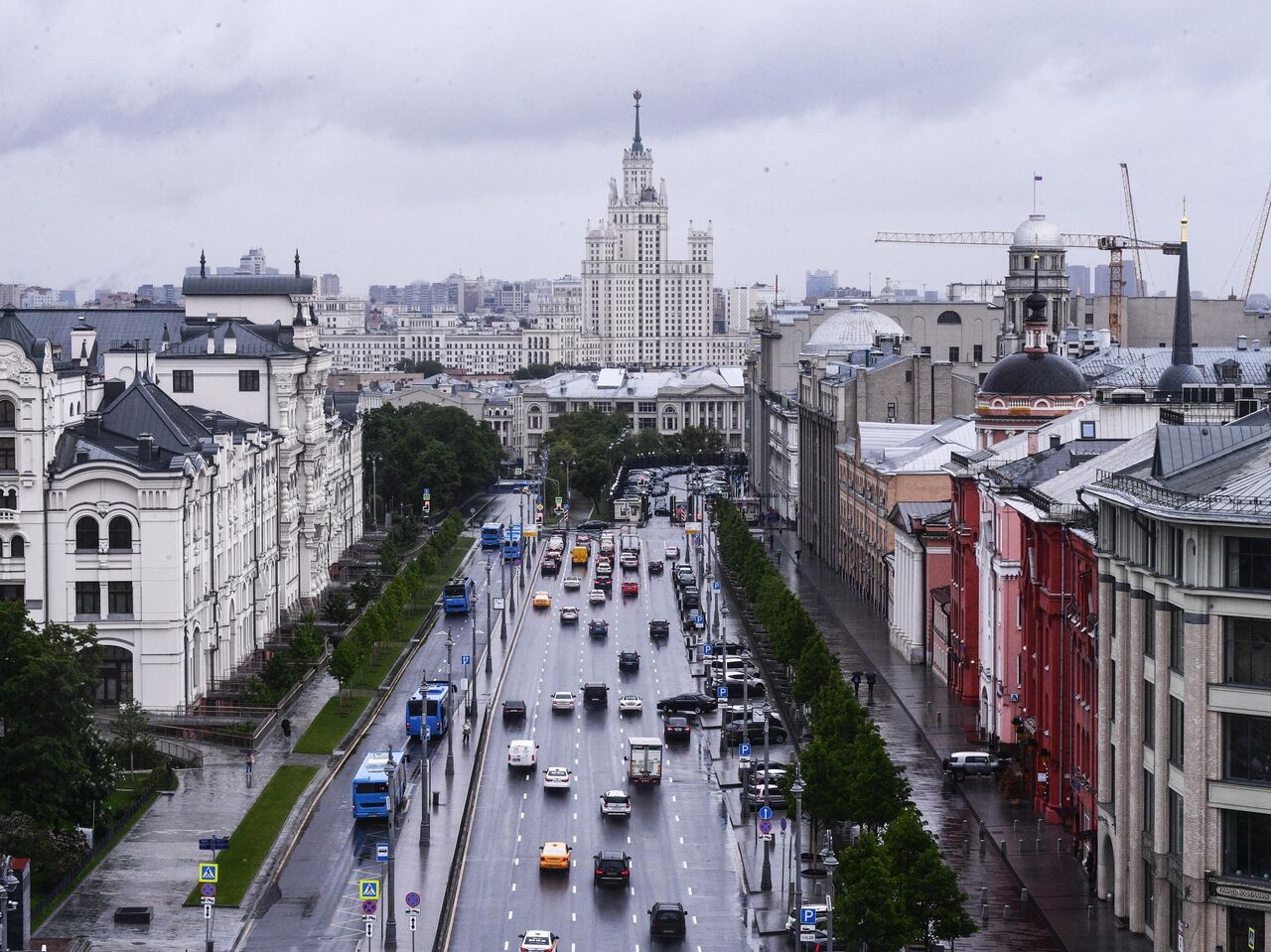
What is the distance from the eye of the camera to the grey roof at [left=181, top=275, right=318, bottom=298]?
14125cm

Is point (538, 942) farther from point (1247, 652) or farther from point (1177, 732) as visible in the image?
point (1247, 652)

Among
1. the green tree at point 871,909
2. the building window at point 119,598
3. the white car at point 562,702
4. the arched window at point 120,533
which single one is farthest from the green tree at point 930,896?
the arched window at point 120,533

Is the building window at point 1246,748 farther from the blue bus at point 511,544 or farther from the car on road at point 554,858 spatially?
the blue bus at point 511,544

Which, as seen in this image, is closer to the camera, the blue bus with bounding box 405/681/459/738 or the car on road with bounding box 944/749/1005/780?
the car on road with bounding box 944/749/1005/780

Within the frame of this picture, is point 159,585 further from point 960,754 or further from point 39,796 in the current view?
point 960,754

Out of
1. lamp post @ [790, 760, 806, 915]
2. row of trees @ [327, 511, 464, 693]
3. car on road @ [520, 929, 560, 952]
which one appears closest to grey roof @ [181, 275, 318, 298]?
row of trees @ [327, 511, 464, 693]

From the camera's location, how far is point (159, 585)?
99500 millimetres

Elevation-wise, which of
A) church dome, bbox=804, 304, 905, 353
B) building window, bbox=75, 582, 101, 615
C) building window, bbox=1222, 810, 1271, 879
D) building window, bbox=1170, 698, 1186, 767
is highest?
church dome, bbox=804, 304, 905, 353

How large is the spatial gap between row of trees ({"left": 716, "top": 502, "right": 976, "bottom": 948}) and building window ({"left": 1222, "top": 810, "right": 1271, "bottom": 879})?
7360 millimetres

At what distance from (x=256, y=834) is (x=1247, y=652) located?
121 feet

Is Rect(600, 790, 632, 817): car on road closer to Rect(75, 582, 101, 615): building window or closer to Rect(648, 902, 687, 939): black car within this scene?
Rect(648, 902, 687, 939): black car

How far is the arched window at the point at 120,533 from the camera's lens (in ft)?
328

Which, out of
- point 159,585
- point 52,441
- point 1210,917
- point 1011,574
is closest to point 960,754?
point 1011,574

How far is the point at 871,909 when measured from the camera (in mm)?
58562
